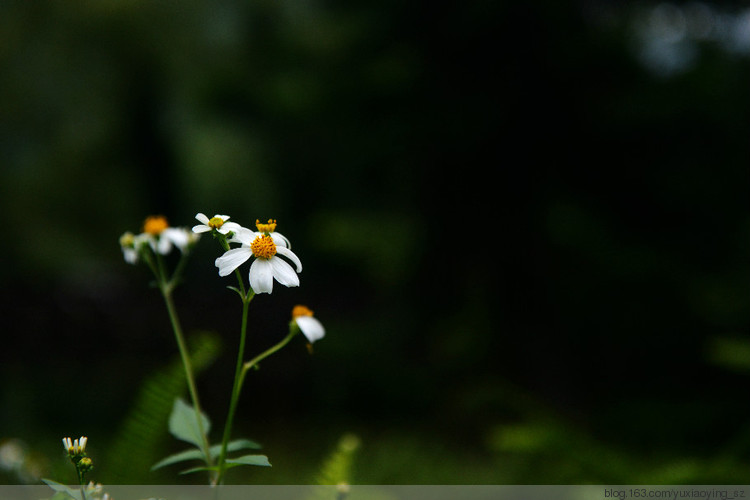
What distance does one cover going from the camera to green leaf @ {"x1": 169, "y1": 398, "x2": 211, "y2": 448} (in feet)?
1.50

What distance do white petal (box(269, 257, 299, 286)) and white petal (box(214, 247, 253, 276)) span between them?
0.02 m

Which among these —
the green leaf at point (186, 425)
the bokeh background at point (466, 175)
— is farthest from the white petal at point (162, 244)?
the bokeh background at point (466, 175)

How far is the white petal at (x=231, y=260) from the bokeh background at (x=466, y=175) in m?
1.44

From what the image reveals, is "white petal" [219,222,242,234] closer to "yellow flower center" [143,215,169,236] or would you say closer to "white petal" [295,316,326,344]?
"white petal" [295,316,326,344]

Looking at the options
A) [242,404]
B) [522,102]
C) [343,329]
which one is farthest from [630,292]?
[242,404]

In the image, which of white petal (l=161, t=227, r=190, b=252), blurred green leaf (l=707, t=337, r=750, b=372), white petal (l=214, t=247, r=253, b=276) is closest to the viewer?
white petal (l=214, t=247, r=253, b=276)

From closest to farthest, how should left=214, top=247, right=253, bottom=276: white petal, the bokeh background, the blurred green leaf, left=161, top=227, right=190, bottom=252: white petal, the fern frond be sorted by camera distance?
left=214, top=247, right=253, bottom=276: white petal, left=161, top=227, right=190, bottom=252: white petal, the fern frond, the blurred green leaf, the bokeh background

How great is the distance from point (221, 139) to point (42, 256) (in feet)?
2.29

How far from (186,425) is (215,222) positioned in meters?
0.18

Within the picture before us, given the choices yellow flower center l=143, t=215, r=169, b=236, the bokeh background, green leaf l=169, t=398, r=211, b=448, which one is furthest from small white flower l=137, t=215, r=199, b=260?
the bokeh background

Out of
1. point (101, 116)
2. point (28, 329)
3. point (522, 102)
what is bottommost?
point (28, 329)

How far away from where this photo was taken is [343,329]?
102 inches

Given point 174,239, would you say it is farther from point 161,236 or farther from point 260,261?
point 260,261

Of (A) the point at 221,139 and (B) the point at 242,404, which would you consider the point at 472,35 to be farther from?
(B) the point at 242,404
